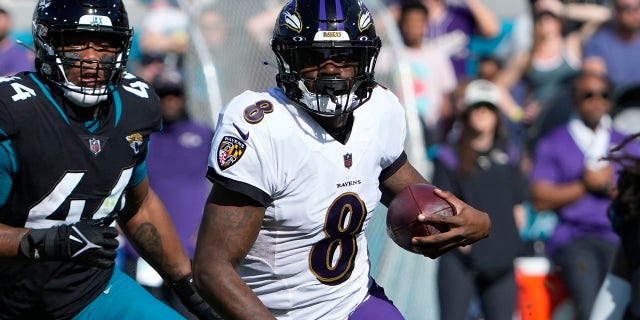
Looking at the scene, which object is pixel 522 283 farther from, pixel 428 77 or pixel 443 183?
pixel 428 77

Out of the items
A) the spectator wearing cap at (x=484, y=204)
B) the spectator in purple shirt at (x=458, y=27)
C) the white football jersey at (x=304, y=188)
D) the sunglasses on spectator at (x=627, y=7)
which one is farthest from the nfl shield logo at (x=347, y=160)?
the sunglasses on spectator at (x=627, y=7)

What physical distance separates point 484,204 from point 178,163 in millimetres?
1899

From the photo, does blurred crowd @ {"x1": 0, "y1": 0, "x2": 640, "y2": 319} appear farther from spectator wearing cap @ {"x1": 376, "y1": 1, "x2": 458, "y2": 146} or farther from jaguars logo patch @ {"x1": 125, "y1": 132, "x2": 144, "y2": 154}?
jaguars logo patch @ {"x1": 125, "y1": 132, "x2": 144, "y2": 154}

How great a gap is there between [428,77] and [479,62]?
0.63 metres

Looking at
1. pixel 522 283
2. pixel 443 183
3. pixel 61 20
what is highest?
pixel 61 20

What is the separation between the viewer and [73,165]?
14.3ft

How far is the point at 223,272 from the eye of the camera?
3896 millimetres

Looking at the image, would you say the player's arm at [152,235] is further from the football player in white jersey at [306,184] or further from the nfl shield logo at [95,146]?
the football player in white jersey at [306,184]

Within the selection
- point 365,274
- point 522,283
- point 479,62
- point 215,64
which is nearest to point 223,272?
point 365,274

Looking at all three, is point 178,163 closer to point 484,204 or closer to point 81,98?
point 484,204

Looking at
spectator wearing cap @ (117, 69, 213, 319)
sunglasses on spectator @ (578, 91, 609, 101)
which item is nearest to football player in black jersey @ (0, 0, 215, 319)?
spectator wearing cap @ (117, 69, 213, 319)

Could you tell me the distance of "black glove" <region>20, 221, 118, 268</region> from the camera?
4.10m

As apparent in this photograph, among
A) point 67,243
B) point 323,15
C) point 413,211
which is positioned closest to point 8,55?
point 67,243

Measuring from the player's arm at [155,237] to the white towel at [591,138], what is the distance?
3675mm
